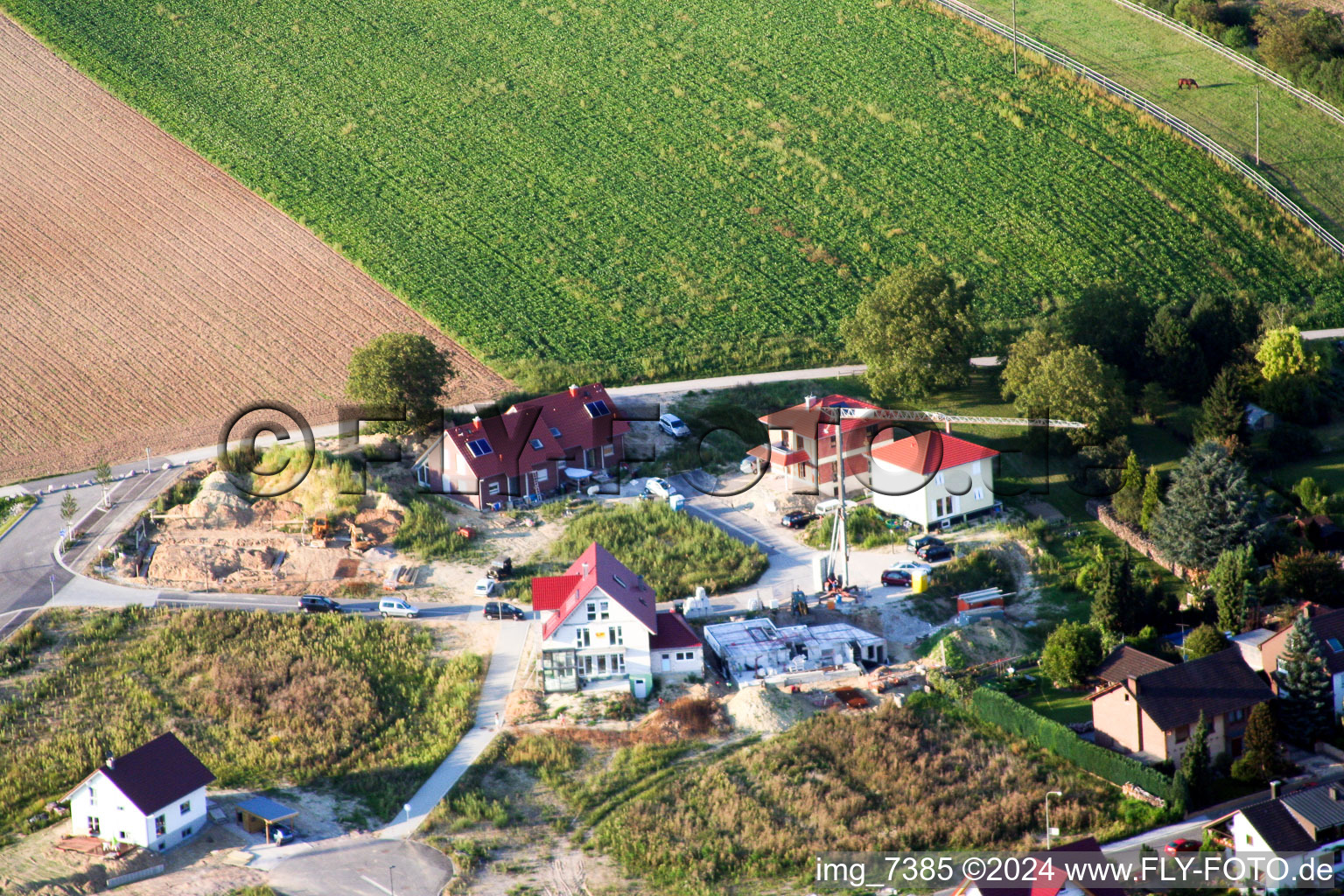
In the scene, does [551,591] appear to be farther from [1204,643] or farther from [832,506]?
[1204,643]

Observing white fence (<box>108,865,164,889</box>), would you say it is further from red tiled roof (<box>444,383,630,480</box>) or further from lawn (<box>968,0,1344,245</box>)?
lawn (<box>968,0,1344,245</box>)

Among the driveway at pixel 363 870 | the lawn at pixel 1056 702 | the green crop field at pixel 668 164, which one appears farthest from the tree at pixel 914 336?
the driveway at pixel 363 870

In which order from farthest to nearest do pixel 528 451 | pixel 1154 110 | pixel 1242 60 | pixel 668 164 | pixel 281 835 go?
pixel 1242 60 → pixel 668 164 → pixel 1154 110 → pixel 528 451 → pixel 281 835

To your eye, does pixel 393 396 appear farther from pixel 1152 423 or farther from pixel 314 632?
pixel 1152 423

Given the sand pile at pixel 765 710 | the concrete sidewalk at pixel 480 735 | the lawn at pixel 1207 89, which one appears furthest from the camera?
the lawn at pixel 1207 89

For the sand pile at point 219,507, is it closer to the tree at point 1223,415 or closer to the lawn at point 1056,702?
the lawn at point 1056,702

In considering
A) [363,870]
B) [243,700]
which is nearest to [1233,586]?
[363,870]

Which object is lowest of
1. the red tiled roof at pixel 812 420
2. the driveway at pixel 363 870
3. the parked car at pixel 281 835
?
the driveway at pixel 363 870

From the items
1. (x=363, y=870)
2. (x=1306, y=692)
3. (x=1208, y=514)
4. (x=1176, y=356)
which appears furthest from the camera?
(x=1176, y=356)
